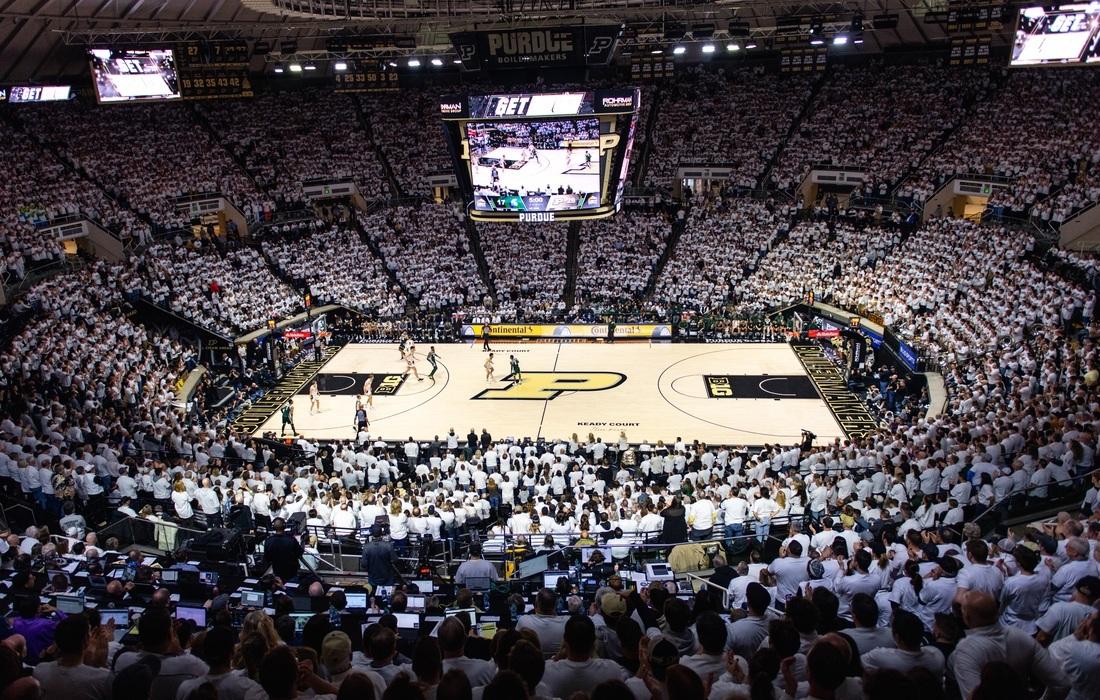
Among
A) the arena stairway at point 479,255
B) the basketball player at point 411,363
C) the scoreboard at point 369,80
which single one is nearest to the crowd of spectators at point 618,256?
the arena stairway at point 479,255

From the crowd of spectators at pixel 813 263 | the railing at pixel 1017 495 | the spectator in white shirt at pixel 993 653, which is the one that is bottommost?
the spectator in white shirt at pixel 993 653

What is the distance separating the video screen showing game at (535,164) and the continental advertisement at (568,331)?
5.66 metres

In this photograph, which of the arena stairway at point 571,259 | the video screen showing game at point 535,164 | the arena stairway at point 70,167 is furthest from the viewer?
the arena stairway at point 571,259

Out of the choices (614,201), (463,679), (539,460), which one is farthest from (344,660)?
(614,201)

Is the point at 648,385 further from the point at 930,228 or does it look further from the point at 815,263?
the point at 930,228

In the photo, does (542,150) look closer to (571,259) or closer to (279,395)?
(571,259)

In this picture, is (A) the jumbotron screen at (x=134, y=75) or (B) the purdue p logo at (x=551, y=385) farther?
(A) the jumbotron screen at (x=134, y=75)

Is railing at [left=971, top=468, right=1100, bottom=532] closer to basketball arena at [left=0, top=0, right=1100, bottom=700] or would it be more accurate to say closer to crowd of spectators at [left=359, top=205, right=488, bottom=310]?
basketball arena at [left=0, top=0, right=1100, bottom=700]

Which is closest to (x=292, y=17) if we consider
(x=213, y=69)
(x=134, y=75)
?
(x=213, y=69)

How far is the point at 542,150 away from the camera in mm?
38094

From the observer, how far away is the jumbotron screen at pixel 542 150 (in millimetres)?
36531

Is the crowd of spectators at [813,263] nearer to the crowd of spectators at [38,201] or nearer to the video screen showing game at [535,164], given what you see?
the video screen showing game at [535,164]

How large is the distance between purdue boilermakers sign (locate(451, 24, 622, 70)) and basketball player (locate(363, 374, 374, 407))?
1333cm

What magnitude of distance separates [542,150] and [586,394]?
39.1 feet
